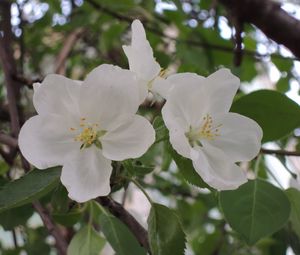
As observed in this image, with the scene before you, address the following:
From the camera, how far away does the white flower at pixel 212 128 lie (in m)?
0.64

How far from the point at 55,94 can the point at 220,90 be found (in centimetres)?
22

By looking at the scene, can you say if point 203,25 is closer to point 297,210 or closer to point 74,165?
point 297,210

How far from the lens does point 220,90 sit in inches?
27.5

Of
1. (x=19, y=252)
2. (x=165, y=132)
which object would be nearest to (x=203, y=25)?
(x=19, y=252)

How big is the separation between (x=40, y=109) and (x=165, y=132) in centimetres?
16

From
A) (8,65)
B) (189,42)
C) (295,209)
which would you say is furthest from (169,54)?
(295,209)

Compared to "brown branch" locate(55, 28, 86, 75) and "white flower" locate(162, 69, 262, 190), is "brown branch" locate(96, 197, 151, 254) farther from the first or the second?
"brown branch" locate(55, 28, 86, 75)

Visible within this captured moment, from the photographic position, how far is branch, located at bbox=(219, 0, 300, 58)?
73cm

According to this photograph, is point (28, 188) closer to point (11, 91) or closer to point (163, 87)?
point (163, 87)

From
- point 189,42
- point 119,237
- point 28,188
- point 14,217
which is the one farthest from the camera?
point 189,42

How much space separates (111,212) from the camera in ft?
2.73

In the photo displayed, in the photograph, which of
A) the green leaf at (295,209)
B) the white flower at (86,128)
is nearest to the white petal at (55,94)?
the white flower at (86,128)

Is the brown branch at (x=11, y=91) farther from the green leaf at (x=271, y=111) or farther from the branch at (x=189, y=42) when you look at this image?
the green leaf at (x=271, y=111)

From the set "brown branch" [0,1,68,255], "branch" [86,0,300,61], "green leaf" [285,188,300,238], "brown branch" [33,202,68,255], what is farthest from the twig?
"branch" [86,0,300,61]
